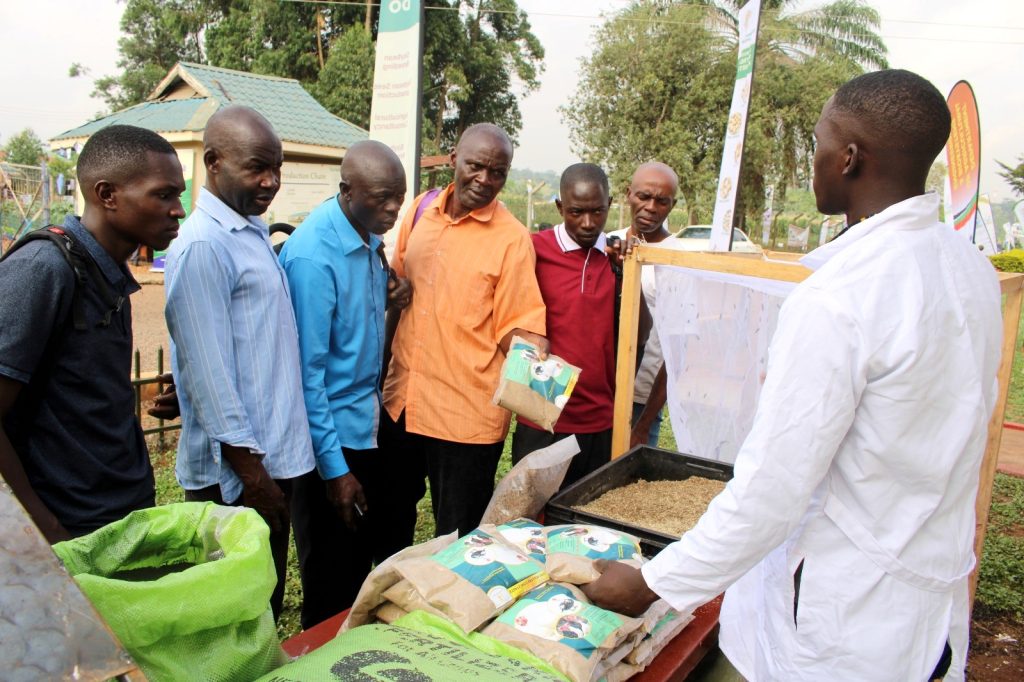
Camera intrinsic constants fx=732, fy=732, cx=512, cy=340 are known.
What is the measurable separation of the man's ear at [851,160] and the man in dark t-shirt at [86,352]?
155cm

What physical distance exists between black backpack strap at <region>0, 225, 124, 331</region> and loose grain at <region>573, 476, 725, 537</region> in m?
1.45

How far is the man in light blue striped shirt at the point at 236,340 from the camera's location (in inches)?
73.2

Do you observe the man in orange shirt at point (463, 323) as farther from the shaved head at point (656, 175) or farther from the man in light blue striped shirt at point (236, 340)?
the shaved head at point (656, 175)

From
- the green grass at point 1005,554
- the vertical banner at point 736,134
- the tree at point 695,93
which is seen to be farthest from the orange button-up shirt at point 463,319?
the tree at point 695,93

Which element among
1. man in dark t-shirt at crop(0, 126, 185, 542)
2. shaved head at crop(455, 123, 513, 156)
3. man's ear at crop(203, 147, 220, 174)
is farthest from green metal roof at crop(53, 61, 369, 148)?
man in dark t-shirt at crop(0, 126, 185, 542)

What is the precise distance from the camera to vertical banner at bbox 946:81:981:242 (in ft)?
12.6

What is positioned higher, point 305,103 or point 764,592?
point 305,103

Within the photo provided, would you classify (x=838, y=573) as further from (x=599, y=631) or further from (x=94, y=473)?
(x=94, y=473)

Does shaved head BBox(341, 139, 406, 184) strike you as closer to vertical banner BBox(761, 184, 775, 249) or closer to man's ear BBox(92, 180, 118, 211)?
man's ear BBox(92, 180, 118, 211)

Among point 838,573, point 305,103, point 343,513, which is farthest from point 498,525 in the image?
point 305,103

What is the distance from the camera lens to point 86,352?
1.66m

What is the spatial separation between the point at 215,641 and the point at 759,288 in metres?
2.18

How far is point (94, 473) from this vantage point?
1694mm

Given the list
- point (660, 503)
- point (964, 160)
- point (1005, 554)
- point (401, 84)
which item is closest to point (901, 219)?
point (660, 503)
